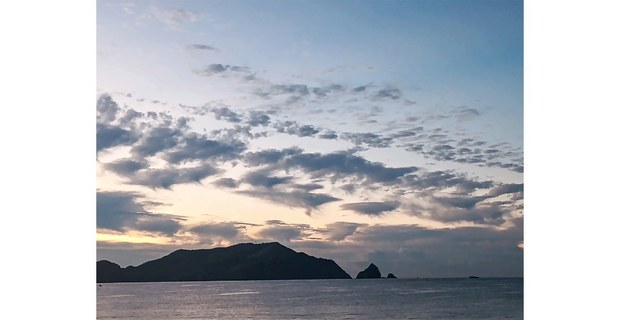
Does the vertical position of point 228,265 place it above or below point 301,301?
above

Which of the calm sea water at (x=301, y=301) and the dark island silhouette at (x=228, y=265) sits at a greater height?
the dark island silhouette at (x=228, y=265)

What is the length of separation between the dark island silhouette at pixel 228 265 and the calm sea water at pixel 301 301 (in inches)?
47.6

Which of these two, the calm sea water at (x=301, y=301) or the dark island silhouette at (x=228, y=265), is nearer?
the dark island silhouette at (x=228, y=265)

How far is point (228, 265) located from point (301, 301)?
831 cm

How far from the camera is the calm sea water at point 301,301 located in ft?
85.0

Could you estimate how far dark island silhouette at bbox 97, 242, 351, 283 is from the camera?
19.3 m

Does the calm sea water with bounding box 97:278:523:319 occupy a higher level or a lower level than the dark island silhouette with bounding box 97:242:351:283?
lower

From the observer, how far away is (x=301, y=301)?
31.3 metres

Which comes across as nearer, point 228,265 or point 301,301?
point 228,265

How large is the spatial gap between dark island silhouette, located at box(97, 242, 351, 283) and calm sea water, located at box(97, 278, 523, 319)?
1209 millimetres

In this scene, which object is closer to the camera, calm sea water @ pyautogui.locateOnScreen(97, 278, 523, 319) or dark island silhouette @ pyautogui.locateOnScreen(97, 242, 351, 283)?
dark island silhouette @ pyautogui.locateOnScreen(97, 242, 351, 283)
